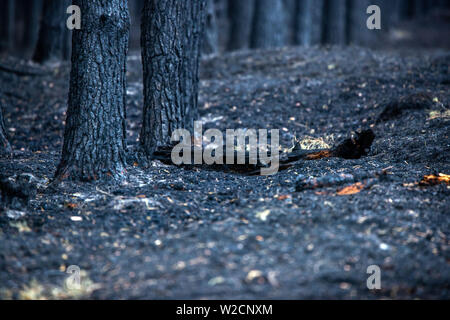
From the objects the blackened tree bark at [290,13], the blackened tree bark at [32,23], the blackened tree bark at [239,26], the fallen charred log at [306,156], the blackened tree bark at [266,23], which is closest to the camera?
the fallen charred log at [306,156]

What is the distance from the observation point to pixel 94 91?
466 centimetres

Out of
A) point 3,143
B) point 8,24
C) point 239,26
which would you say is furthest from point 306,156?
Result: point 8,24

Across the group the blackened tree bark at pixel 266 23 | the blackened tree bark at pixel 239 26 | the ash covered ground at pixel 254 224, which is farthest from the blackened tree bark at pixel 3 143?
the blackened tree bark at pixel 239 26

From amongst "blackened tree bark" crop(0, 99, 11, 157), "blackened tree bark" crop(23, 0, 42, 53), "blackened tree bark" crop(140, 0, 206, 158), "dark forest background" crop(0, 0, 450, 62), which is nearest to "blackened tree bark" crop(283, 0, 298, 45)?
"dark forest background" crop(0, 0, 450, 62)

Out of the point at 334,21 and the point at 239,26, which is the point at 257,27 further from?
the point at 334,21

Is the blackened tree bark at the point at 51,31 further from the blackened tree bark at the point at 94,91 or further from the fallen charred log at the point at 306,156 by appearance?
the fallen charred log at the point at 306,156

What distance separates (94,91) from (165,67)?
4.17 feet

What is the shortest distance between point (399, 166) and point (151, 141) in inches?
120

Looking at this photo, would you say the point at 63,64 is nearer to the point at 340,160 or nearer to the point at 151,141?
the point at 151,141

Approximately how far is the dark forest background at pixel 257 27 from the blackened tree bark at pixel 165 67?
17.2 ft

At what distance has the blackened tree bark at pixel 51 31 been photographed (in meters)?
10.6
